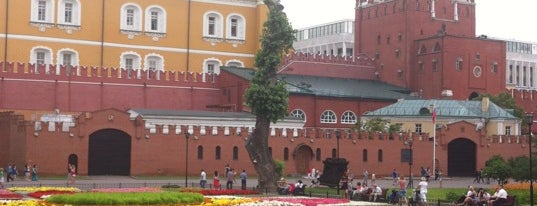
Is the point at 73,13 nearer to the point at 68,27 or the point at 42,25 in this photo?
the point at 68,27

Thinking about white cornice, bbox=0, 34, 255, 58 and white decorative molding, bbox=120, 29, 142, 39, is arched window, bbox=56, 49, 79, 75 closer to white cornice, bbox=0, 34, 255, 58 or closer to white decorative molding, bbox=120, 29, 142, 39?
white cornice, bbox=0, 34, 255, 58

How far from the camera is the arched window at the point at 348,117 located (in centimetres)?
7937

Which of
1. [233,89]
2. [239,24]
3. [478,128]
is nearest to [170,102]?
[233,89]

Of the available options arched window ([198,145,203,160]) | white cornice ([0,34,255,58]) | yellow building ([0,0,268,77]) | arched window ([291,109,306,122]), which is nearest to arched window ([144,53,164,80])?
yellow building ([0,0,268,77])

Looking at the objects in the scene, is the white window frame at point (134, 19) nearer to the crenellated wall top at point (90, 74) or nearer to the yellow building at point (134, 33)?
the yellow building at point (134, 33)

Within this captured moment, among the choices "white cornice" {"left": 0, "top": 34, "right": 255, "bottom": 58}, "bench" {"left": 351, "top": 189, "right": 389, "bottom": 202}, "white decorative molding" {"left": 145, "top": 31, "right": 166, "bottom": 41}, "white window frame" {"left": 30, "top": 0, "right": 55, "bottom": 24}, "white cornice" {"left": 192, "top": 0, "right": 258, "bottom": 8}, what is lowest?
"bench" {"left": 351, "top": 189, "right": 389, "bottom": 202}

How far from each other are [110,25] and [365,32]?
82.9ft

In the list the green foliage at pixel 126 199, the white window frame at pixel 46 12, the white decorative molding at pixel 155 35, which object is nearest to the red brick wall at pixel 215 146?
the white window frame at pixel 46 12

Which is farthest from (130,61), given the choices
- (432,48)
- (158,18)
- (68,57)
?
(432,48)

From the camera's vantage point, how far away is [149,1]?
277 ft

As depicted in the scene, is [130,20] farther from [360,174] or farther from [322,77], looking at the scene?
[360,174]

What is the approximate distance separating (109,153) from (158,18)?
26.7 metres

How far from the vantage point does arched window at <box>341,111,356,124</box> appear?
79.4m

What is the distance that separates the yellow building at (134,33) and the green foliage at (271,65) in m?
33.2
